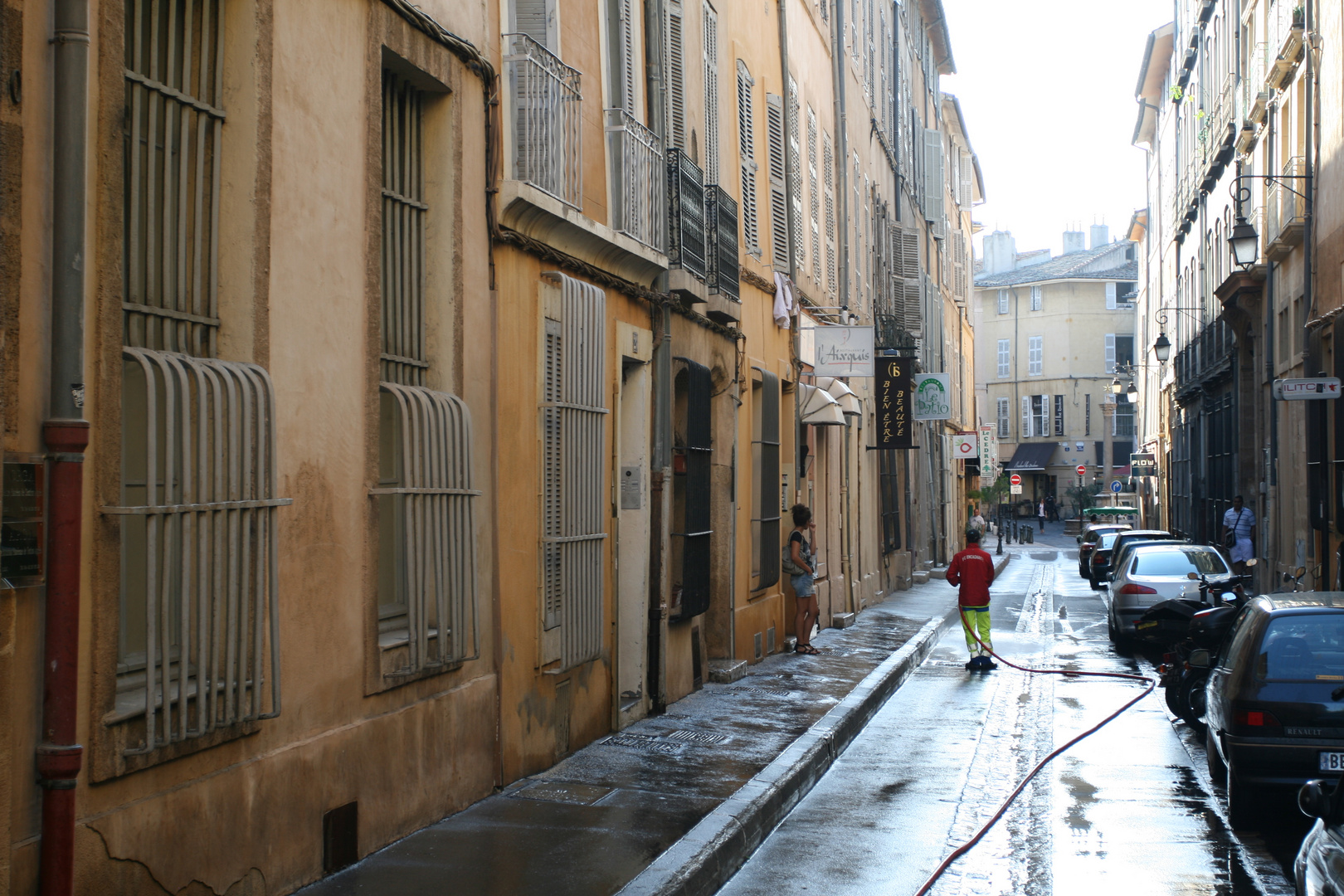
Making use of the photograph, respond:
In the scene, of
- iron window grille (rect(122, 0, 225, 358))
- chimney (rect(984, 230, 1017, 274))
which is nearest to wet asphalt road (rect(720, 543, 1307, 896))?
iron window grille (rect(122, 0, 225, 358))

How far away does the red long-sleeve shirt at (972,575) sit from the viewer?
16047 millimetres

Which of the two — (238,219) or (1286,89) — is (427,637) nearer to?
(238,219)

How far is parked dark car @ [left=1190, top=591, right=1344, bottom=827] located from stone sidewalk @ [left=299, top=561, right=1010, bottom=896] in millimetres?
2749

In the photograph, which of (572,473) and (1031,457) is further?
(1031,457)

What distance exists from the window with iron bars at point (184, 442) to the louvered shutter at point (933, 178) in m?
32.6

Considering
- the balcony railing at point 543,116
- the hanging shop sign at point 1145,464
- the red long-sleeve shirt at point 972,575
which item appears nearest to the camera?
the balcony railing at point 543,116

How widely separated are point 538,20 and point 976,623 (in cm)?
979

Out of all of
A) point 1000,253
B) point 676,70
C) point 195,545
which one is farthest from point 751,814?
point 1000,253

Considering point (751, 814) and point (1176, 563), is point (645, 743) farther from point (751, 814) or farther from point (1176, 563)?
point (1176, 563)

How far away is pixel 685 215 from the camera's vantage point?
40.3 ft

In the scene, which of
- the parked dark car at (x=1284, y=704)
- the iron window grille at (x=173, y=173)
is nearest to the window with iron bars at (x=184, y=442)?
the iron window grille at (x=173, y=173)

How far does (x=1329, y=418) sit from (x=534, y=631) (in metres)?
14.8

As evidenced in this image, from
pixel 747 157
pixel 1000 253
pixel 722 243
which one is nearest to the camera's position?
pixel 722 243

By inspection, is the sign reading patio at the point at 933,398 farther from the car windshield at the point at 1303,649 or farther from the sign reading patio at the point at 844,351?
the car windshield at the point at 1303,649
